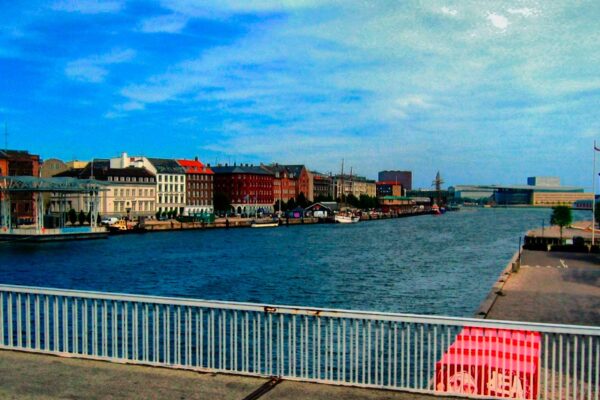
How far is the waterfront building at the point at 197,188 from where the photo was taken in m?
141

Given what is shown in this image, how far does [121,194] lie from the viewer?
398 ft

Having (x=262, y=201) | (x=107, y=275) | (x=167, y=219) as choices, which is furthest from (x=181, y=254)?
(x=262, y=201)

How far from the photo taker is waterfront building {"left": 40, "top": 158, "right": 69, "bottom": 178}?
132250 mm

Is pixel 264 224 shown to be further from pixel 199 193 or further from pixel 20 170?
pixel 20 170

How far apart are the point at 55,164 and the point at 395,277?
111 metres

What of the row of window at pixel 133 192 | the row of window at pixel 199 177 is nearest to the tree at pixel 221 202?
the row of window at pixel 199 177

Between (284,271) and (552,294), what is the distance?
70.5 ft

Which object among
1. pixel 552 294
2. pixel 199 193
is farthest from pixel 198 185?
pixel 552 294

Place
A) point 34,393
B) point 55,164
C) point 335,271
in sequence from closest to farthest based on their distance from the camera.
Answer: point 34,393, point 335,271, point 55,164

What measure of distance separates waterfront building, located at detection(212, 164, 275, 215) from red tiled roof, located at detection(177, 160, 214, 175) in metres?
5.22

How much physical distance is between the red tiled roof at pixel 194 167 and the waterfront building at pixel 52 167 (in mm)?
25130

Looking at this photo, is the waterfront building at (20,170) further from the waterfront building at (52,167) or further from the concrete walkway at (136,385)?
the concrete walkway at (136,385)

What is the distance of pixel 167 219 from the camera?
125938 mm

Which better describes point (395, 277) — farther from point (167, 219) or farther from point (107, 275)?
point (167, 219)
